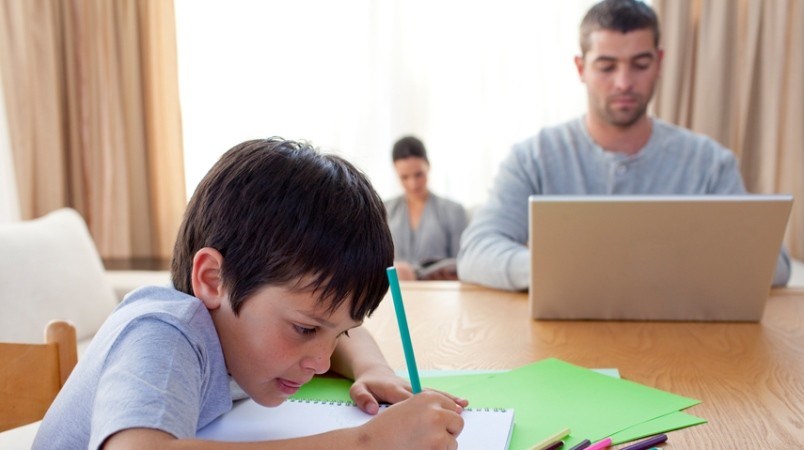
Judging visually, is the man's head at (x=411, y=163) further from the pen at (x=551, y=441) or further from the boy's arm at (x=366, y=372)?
the pen at (x=551, y=441)

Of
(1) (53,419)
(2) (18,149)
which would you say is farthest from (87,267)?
(1) (53,419)

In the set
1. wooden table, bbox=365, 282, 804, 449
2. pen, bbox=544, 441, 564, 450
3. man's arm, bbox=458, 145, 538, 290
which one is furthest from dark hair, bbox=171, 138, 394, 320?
man's arm, bbox=458, 145, 538, 290

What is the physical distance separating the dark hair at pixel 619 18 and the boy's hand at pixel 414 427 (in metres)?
1.46

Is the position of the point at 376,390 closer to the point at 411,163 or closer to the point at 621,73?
the point at 621,73

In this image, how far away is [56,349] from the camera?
3.42 ft

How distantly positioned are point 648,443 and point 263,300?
16.1 inches

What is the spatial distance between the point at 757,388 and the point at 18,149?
352cm

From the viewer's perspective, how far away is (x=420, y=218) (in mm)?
3562

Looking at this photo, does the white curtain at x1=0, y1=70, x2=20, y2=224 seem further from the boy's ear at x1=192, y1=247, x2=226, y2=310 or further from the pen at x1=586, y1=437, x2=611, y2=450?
the pen at x1=586, y1=437, x2=611, y2=450

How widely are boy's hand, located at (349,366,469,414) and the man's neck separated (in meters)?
1.28

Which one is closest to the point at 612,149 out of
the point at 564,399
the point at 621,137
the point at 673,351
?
the point at 621,137

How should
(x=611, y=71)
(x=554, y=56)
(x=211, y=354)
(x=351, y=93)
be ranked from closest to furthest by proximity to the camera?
(x=211, y=354) < (x=611, y=71) < (x=554, y=56) < (x=351, y=93)

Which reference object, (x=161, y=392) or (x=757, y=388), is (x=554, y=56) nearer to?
(x=757, y=388)

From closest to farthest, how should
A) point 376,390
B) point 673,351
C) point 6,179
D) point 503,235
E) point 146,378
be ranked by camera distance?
1. point 146,378
2. point 376,390
3. point 673,351
4. point 503,235
5. point 6,179
